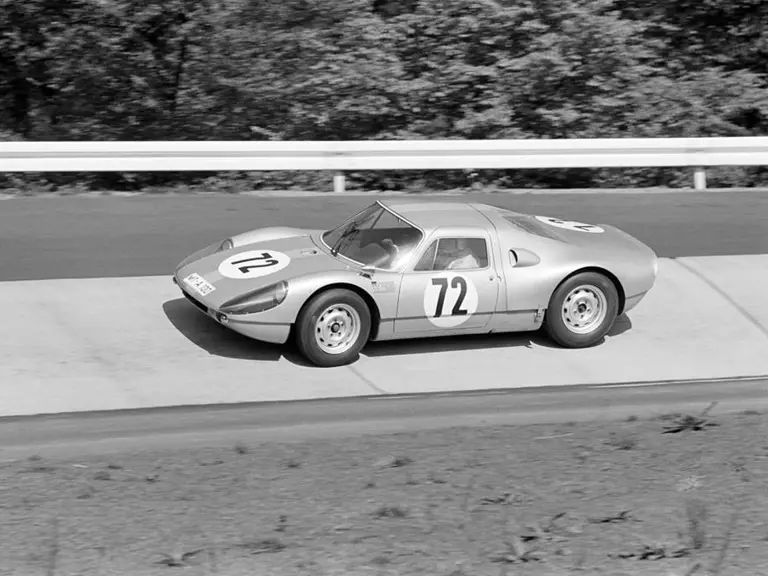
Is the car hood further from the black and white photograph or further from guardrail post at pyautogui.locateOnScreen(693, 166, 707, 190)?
guardrail post at pyautogui.locateOnScreen(693, 166, 707, 190)

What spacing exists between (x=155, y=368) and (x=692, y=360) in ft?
15.2

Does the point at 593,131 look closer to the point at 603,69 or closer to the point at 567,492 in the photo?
the point at 603,69

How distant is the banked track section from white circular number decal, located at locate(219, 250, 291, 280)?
0.66 meters

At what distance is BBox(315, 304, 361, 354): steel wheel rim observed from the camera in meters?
8.64

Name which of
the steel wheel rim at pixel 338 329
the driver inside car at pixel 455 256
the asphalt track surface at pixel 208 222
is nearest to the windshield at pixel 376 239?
the driver inside car at pixel 455 256

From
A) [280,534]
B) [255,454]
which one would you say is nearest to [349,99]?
[255,454]

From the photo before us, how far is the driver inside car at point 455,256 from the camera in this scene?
9.02 meters

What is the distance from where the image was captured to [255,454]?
6809 mm

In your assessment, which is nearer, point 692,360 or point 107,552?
point 107,552

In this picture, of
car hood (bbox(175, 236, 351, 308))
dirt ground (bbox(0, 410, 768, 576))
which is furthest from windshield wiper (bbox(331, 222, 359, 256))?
dirt ground (bbox(0, 410, 768, 576))

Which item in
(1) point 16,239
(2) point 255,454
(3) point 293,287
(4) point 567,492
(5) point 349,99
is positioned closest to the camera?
(4) point 567,492

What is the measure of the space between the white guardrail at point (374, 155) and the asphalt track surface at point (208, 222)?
500 millimetres

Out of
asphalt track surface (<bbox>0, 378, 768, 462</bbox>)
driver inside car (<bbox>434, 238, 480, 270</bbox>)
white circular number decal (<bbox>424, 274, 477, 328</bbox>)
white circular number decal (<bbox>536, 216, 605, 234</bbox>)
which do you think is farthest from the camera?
white circular number decal (<bbox>536, 216, 605, 234</bbox>)

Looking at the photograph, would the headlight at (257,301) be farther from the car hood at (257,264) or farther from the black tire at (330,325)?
the black tire at (330,325)
